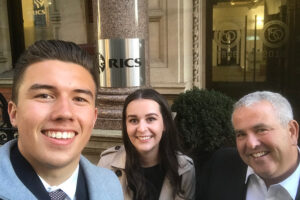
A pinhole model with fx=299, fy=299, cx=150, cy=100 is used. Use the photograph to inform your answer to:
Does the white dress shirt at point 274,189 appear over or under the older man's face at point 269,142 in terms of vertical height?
under

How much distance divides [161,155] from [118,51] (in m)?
1.67

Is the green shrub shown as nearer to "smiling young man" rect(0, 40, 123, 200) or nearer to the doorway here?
the doorway

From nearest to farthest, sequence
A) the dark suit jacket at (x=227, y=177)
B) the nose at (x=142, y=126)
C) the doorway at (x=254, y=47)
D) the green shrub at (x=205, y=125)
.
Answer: the dark suit jacket at (x=227, y=177) → the nose at (x=142, y=126) → the green shrub at (x=205, y=125) → the doorway at (x=254, y=47)

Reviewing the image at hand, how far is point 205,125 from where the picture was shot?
13.6ft

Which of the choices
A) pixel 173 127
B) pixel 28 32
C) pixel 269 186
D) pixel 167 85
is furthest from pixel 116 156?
pixel 28 32

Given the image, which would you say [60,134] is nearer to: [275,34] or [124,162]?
[124,162]

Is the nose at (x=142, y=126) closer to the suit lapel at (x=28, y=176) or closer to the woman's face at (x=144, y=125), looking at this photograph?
the woman's face at (x=144, y=125)

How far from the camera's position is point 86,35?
718cm

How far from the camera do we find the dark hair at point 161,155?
8.21 feet

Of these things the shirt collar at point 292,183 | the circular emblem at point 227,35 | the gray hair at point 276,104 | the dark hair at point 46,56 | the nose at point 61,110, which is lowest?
the shirt collar at point 292,183

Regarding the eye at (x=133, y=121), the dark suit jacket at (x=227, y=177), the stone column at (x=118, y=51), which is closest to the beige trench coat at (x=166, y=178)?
the dark suit jacket at (x=227, y=177)

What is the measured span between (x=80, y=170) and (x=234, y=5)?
19.1 ft

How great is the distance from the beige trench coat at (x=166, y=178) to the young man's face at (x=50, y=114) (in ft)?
4.48

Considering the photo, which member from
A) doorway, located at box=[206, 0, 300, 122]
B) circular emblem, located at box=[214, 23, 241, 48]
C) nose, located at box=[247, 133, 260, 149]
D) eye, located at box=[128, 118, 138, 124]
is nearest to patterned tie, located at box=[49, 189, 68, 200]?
nose, located at box=[247, 133, 260, 149]
